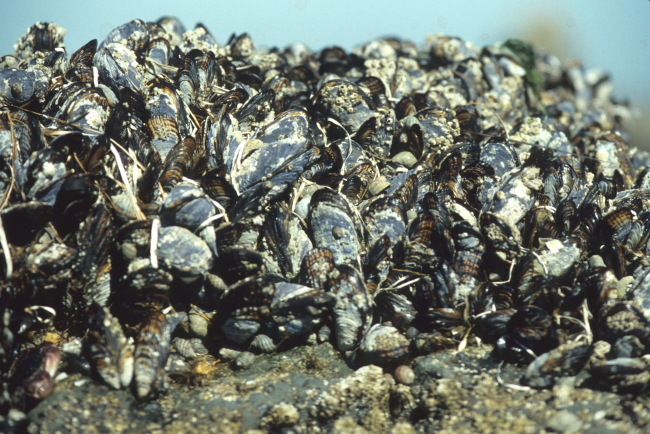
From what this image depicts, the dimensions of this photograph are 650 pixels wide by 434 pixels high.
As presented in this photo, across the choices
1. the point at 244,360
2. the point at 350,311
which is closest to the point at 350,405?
the point at 350,311

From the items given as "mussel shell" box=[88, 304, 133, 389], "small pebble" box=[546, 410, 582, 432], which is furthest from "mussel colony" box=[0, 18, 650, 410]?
"small pebble" box=[546, 410, 582, 432]

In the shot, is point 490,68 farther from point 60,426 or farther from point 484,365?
point 60,426

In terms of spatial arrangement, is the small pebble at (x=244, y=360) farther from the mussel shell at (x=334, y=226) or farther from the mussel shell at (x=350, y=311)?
the mussel shell at (x=334, y=226)

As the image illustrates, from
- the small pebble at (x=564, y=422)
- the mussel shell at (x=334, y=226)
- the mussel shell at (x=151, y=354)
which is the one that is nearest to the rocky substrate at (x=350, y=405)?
the small pebble at (x=564, y=422)

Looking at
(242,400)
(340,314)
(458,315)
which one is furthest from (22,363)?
(458,315)

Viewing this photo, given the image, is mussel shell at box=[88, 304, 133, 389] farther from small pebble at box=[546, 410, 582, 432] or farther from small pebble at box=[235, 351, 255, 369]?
small pebble at box=[546, 410, 582, 432]

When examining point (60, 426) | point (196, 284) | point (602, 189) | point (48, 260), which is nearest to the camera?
point (60, 426)
